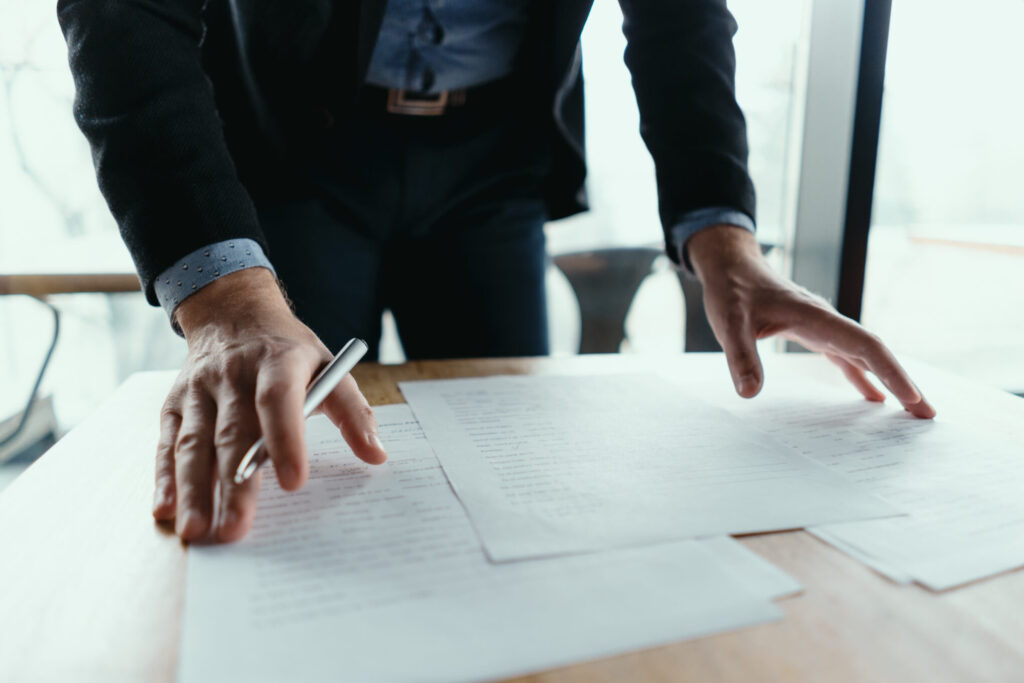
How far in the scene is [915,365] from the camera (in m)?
0.85

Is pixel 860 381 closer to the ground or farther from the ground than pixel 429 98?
closer to the ground

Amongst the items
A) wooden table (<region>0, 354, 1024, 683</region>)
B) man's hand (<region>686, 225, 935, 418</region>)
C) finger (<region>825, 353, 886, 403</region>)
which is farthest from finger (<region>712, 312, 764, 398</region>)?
wooden table (<region>0, 354, 1024, 683</region>)

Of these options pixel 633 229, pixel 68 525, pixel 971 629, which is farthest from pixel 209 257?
pixel 633 229

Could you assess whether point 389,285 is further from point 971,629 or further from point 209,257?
point 971,629

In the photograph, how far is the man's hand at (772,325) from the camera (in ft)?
2.09

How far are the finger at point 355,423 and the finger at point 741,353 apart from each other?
0.36 metres

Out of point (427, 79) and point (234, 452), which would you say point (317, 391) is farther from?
point (427, 79)

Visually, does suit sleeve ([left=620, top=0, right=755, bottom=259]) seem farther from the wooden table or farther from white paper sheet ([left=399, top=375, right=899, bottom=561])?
the wooden table

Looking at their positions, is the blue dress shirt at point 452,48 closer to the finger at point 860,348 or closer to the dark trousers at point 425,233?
the dark trousers at point 425,233

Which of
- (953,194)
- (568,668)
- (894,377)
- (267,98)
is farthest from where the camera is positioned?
(953,194)

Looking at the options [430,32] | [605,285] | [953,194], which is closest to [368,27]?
[430,32]

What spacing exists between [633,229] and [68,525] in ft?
6.99

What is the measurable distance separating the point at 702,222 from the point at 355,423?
0.52 metres

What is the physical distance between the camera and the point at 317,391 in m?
0.46
